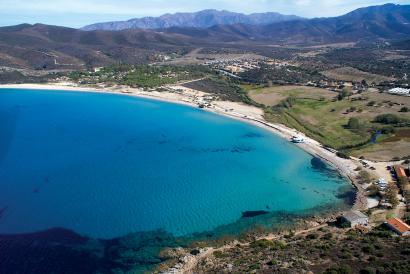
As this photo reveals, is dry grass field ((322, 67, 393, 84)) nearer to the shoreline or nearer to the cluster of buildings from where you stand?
the cluster of buildings

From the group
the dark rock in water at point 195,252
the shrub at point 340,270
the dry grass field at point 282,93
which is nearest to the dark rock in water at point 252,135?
the dry grass field at point 282,93

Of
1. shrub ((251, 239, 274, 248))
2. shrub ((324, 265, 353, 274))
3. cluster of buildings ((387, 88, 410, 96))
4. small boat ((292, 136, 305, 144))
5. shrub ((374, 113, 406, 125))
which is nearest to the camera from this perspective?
shrub ((324, 265, 353, 274))

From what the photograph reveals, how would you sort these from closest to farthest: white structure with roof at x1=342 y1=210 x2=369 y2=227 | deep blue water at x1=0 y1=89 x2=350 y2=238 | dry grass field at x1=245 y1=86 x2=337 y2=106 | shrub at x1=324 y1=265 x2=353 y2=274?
shrub at x1=324 y1=265 x2=353 y2=274
white structure with roof at x1=342 y1=210 x2=369 y2=227
deep blue water at x1=0 y1=89 x2=350 y2=238
dry grass field at x1=245 y1=86 x2=337 y2=106

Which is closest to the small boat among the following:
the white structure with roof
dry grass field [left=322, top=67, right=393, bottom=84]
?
the white structure with roof

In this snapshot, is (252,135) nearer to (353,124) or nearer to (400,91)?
(353,124)

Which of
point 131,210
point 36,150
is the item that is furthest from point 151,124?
point 131,210
